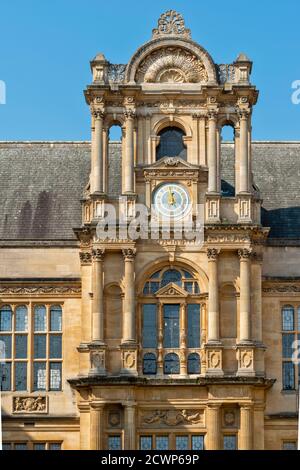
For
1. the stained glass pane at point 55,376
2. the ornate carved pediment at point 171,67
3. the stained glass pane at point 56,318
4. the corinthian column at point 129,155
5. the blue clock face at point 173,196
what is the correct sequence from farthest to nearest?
the stained glass pane at point 56,318
the ornate carved pediment at point 171,67
the stained glass pane at point 55,376
the blue clock face at point 173,196
the corinthian column at point 129,155

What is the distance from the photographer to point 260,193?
70.1m

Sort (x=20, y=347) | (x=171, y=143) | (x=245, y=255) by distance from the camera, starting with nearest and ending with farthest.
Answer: (x=245, y=255) < (x=20, y=347) < (x=171, y=143)

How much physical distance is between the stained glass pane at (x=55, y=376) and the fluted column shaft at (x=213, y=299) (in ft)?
19.8

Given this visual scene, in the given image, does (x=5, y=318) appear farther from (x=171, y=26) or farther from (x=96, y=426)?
(x=171, y=26)

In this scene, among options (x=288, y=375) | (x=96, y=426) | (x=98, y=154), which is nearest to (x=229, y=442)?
(x=288, y=375)

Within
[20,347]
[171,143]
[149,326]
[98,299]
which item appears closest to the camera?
[98,299]

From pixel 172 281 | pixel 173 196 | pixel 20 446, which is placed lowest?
pixel 20 446

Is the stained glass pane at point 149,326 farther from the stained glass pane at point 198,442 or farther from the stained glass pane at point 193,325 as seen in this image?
the stained glass pane at point 198,442

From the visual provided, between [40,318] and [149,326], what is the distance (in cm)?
426

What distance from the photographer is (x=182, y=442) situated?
65.1 meters

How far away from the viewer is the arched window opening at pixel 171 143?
67.8m

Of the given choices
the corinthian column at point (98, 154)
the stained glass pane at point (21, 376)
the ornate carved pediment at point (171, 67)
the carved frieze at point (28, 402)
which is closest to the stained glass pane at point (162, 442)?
the carved frieze at point (28, 402)

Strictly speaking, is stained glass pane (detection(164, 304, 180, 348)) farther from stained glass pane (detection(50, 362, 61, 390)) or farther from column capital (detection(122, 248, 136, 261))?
stained glass pane (detection(50, 362, 61, 390))

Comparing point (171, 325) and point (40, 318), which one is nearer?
point (171, 325)
